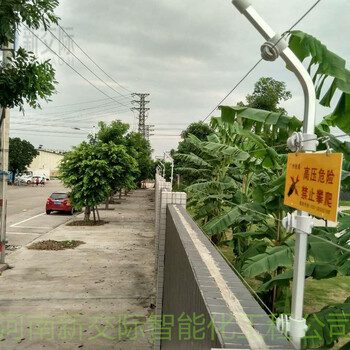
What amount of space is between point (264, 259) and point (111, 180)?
15733 mm

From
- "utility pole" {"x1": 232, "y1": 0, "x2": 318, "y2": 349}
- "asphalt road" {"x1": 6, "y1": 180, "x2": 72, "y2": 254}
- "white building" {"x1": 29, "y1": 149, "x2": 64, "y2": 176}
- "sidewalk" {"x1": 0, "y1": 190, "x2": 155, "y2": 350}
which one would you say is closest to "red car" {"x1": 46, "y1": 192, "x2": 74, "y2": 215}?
"asphalt road" {"x1": 6, "y1": 180, "x2": 72, "y2": 254}

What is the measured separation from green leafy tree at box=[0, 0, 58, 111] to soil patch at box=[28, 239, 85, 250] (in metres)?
8.34

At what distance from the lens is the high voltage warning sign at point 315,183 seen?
60.3 inches

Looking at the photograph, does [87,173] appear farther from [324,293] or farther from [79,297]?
[324,293]

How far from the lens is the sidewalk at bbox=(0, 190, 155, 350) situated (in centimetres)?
619

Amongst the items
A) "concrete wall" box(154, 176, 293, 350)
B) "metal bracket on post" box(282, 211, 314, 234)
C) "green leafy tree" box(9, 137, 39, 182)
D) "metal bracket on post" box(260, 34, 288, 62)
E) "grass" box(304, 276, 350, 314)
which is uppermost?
"green leafy tree" box(9, 137, 39, 182)

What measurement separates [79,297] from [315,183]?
24.2 ft

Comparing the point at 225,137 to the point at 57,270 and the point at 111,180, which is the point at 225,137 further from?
the point at 111,180

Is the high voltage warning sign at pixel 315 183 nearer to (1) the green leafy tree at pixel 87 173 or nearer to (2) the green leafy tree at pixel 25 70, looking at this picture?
(2) the green leafy tree at pixel 25 70

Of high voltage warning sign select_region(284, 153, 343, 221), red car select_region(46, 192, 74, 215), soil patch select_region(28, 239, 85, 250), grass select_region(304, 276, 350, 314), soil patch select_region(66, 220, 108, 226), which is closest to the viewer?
high voltage warning sign select_region(284, 153, 343, 221)

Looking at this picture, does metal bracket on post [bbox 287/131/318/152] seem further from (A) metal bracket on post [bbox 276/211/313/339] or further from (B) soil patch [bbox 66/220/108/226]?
(B) soil patch [bbox 66/220/108/226]

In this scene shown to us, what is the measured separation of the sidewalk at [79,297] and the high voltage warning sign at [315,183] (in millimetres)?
5080

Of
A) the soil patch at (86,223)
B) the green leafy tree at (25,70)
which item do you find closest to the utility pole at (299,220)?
the green leafy tree at (25,70)

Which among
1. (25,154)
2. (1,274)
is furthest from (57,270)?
(25,154)
